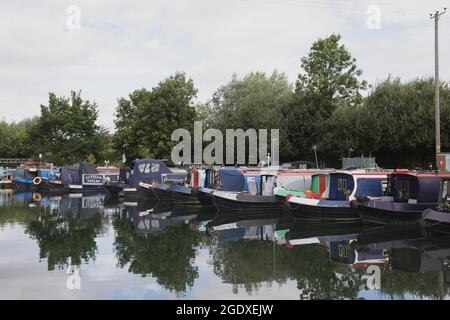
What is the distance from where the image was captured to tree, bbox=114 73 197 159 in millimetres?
49344

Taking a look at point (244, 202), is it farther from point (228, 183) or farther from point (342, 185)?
point (342, 185)

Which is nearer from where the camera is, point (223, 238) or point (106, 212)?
point (223, 238)

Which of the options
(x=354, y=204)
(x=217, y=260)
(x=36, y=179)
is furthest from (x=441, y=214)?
(x=36, y=179)

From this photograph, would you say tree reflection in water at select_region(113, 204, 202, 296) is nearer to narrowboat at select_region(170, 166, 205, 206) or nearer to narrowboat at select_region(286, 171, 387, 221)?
narrowboat at select_region(286, 171, 387, 221)

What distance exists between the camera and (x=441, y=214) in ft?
56.9

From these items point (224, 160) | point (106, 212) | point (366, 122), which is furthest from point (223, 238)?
point (224, 160)

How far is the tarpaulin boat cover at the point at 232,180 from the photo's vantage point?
2842 cm

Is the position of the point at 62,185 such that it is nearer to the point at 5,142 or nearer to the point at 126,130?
the point at 126,130

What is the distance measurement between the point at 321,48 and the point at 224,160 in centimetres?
1255

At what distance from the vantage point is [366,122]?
3916 cm

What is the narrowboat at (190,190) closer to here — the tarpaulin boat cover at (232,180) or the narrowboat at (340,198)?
the tarpaulin boat cover at (232,180)
